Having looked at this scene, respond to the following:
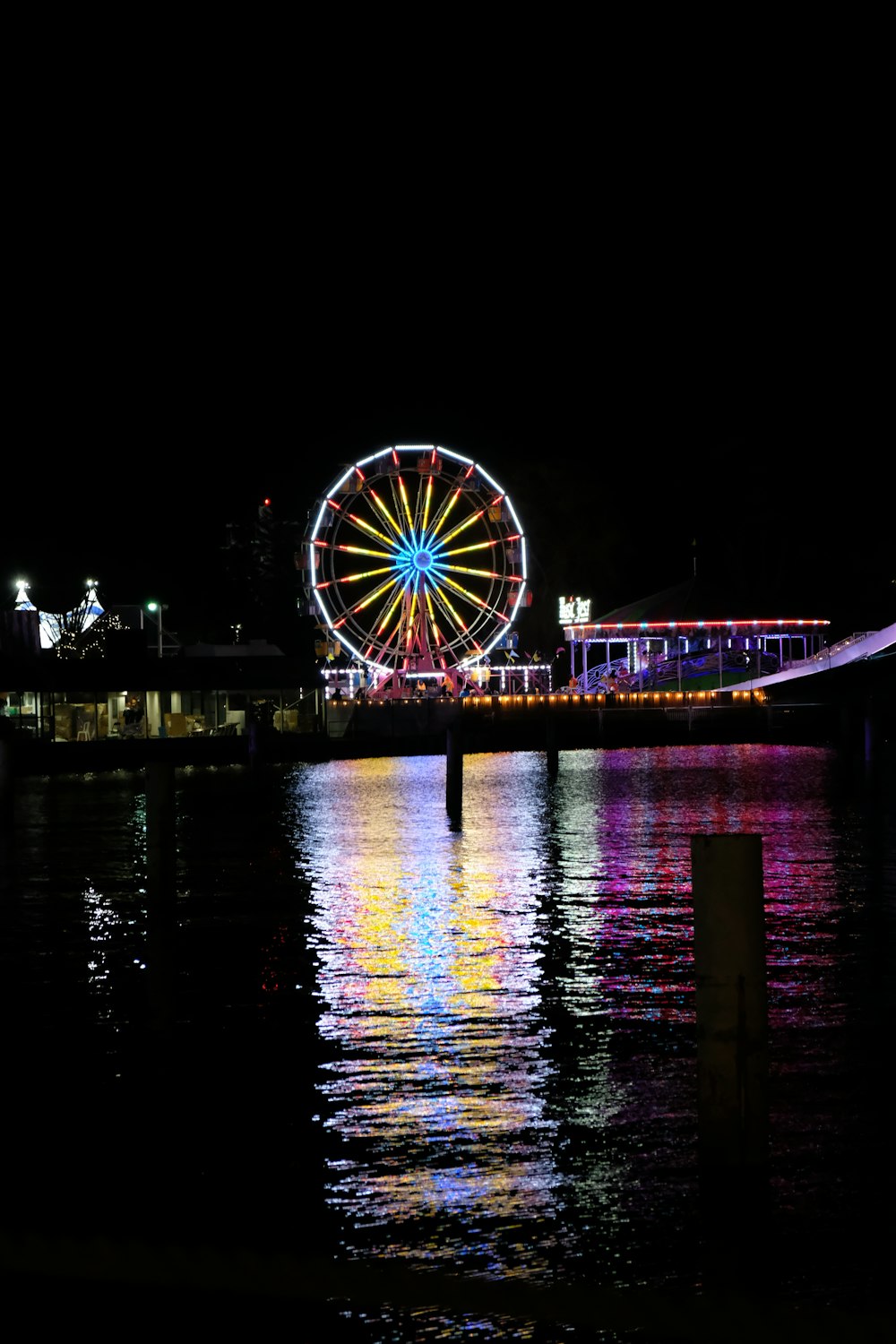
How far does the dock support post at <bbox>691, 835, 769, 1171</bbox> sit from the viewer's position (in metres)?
6.88

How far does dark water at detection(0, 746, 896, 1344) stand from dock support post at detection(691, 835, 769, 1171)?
0.29 meters

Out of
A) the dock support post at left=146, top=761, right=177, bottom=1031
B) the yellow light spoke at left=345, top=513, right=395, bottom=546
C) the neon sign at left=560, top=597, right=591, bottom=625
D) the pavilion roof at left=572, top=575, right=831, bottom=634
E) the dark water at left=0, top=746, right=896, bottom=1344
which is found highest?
the yellow light spoke at left=345, top=513, right=395, bottom=546

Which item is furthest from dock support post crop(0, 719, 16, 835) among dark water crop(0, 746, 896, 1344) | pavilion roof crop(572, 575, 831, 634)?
pavilion roof crop(572, 575, 831, 634)

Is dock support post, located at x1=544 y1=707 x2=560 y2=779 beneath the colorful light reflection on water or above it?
above

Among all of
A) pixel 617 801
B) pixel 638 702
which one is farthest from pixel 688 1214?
pixel 638 702

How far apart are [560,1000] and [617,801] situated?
76.4 feet

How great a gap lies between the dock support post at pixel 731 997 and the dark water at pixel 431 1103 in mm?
285

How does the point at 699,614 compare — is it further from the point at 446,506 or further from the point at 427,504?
the point at 427,504

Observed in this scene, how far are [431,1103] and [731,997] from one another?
2.73 meters

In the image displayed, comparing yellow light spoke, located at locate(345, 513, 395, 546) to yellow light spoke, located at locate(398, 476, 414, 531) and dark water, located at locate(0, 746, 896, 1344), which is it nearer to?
yellow light spoke, located at locate(398, 476, 414, 531)

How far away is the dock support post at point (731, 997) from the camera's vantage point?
6.88 meters

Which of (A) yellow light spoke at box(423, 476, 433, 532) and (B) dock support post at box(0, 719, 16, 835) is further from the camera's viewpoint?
(A) yellow light spoke at box(423, 476, 433, 532)

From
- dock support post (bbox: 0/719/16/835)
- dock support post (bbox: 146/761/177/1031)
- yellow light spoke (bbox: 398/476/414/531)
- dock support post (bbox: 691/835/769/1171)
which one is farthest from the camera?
yellow light spoke (bbox: 398/476/414/531)

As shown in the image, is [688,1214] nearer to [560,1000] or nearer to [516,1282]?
[516,1282]
